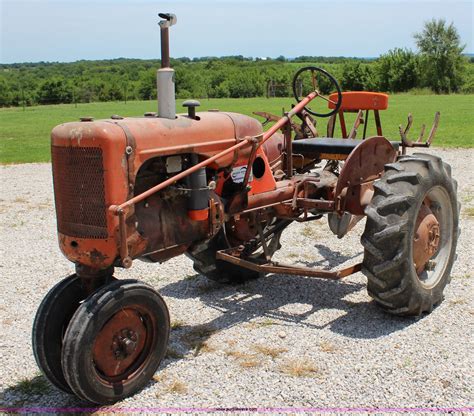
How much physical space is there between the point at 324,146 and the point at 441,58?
213 feet

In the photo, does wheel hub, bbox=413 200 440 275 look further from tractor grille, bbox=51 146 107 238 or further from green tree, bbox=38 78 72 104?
green tree, bbox=38 78 72 104

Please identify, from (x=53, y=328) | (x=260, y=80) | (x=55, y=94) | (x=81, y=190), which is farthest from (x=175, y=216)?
(x=260, y=80)

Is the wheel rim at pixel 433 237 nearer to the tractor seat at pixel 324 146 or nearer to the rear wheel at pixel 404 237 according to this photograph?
the rear wheel at pixel 404 237

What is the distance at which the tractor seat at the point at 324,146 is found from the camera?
5.58 m

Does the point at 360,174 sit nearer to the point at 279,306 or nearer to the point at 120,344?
the point at 279,306

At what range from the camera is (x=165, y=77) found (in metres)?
3.94

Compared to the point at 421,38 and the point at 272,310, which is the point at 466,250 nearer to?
the point at 272,310

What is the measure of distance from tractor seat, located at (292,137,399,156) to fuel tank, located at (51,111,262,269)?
6.96ft

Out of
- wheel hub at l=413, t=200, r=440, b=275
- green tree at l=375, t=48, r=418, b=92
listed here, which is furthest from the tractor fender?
green tree at l=375, t=48, r=418, b=92

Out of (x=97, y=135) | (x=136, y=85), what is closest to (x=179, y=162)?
(x=97, y=135)

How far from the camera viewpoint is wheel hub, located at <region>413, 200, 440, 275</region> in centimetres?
491

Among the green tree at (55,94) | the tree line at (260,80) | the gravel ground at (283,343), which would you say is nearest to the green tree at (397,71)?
the tree line at (260,80)

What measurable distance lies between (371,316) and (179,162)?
2.05 meters

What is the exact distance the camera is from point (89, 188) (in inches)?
142
